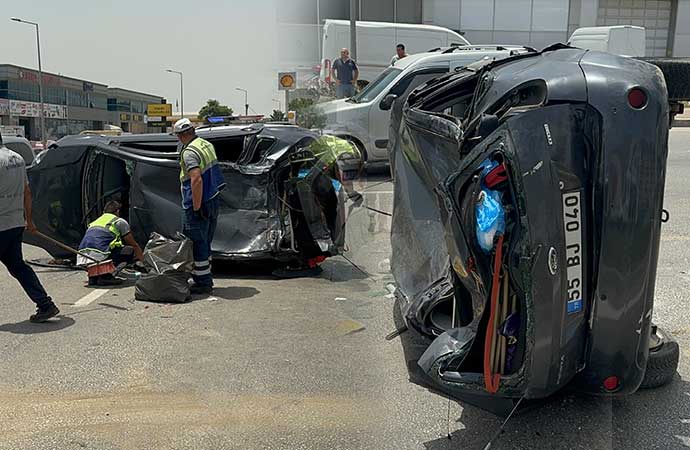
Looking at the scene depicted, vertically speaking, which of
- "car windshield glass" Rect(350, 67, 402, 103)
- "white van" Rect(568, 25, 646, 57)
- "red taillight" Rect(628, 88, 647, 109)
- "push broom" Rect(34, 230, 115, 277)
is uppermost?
"white van" Rect(568, 25, 646, 57)

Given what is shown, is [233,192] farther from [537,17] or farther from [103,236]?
[537,17]

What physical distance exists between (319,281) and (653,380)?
3.45 m

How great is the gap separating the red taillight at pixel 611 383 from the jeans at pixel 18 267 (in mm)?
4195

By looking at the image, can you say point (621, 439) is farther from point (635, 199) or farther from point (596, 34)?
point (596, 34)

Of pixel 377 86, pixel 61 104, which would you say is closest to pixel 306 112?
pixel 377 86

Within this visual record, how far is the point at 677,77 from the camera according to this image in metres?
3.45

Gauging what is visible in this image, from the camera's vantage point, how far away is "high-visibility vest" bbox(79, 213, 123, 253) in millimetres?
6422

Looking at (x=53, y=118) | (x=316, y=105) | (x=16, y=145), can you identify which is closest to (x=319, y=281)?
(x=316, y=105)

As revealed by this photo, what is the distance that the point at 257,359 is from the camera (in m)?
4.38

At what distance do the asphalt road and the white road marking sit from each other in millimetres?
19

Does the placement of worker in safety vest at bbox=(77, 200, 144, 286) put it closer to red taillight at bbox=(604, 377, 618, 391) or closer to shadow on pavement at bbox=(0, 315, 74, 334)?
shadow on pavement at bbox=(0, 315, 74, 334)

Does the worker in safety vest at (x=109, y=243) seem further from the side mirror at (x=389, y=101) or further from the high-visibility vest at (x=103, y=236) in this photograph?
the side mirror at (x=389, y=101)

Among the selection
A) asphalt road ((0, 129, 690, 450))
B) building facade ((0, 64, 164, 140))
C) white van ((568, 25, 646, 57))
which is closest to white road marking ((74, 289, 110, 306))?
→ asphalt road ((0, 129, 690, 450))

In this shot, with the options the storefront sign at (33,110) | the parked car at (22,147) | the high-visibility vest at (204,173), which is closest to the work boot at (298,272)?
the high-visibility vest at (204,173)
